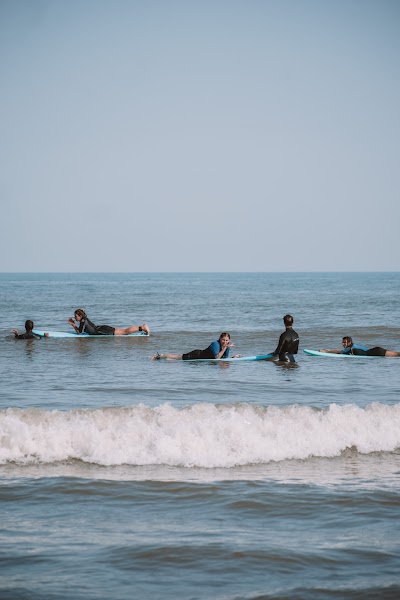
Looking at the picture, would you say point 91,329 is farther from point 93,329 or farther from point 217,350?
point 217,350

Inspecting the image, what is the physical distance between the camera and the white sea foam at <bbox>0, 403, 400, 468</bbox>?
920 cm

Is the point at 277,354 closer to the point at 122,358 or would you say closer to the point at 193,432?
the point at 122,358

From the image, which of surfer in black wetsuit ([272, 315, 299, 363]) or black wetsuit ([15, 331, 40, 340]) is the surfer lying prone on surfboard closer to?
surfer in black wetsuit ([272, 315, 299, 363])

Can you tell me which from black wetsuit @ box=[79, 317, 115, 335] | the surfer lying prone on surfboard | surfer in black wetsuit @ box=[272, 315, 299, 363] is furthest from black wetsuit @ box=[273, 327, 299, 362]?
black wetsuit @ box=[79, 317, 115, 335]

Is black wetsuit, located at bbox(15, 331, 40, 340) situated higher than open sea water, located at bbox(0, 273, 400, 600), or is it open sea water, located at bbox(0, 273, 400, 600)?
black wetsuit, located at bbox(15, 331, 40, 340)

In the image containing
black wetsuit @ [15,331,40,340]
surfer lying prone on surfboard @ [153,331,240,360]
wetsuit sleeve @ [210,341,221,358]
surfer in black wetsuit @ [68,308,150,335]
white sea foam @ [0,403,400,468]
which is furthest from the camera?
surfer in black wetsuit @ [68,308,150,335]

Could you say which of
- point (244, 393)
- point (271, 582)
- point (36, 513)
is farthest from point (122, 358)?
point (271, 582)

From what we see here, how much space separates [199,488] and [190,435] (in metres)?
1.73

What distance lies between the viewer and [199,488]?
25.8 feet

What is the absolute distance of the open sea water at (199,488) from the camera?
556 cm

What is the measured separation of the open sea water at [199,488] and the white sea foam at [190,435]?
22 millimetres

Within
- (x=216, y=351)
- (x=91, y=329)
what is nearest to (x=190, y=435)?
(x=216, y=351)

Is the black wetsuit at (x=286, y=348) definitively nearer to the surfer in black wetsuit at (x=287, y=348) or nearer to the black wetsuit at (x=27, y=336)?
the surfer in black wetsuit at (x=287, y=348)

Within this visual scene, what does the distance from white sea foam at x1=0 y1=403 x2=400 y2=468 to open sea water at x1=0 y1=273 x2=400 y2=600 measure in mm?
22
